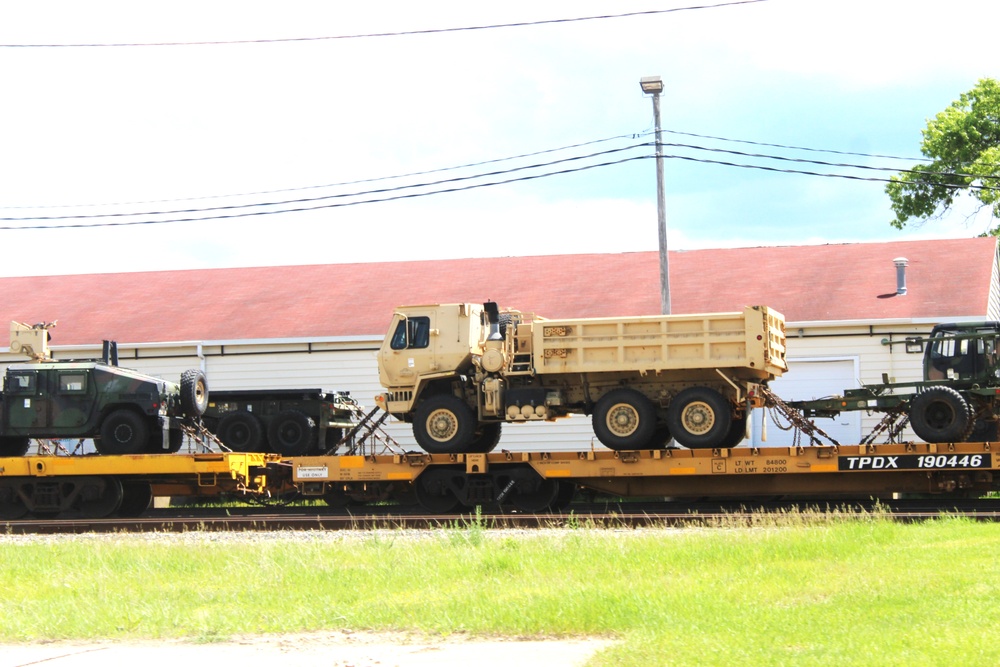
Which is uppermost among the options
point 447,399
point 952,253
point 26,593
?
point 952,253

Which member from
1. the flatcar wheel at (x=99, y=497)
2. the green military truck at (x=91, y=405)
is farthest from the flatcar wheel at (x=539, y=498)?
the flatcar wheel at (x=99, y=497)

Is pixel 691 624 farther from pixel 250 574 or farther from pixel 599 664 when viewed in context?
pixel 250 574

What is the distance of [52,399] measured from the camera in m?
20.2

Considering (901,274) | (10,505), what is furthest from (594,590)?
(901,274)

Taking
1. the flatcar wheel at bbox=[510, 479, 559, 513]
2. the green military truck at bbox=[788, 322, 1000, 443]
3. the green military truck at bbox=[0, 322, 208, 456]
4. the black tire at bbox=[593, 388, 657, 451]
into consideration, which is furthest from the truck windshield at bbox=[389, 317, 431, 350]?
the green military truck at bbox=[788, 322, 1000, 443]

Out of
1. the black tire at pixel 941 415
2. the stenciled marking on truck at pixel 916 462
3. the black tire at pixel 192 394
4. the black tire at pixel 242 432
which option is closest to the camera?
the stenciled marking on truck at pixel 916 462

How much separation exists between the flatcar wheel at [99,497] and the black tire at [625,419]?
7999 mm

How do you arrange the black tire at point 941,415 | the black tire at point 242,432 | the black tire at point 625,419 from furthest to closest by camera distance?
the black tire at point 242,432, the black tire at point 625,419, the black tire at point 941,415

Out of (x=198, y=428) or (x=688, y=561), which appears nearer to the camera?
(x=688, y=561)

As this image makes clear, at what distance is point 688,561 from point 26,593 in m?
6.45

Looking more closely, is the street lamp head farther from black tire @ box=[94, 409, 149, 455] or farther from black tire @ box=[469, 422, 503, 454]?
black tire @ box=[94, 409, 149, 455]

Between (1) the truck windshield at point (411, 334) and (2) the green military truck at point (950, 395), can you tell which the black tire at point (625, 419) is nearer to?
(2) the green military truck at point (950, 395)

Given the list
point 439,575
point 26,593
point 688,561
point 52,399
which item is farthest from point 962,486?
point 52,399

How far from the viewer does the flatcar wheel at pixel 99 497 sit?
63.9 ft
